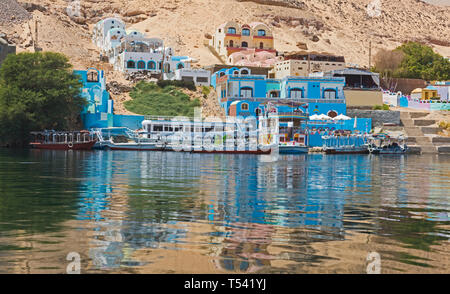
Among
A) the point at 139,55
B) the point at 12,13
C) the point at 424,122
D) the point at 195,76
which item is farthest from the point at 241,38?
the point at 12,13

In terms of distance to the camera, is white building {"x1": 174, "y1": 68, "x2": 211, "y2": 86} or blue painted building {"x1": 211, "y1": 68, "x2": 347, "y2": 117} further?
white building {"x1": 174, "y1": 68, "x2": 211, "y2": 86}

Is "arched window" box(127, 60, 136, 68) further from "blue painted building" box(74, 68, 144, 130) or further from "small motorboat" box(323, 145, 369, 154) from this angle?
"small motorboat" box(323, 145, 369, 154)

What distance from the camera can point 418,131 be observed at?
66438mm

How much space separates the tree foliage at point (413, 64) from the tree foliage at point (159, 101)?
34.4 m

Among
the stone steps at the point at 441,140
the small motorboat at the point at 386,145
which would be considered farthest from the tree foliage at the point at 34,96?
the stone steps at the point at 441,140

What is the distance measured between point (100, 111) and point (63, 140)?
7558 mm

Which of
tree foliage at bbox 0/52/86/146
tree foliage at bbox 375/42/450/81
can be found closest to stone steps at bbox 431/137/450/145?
tree foliage at bbox 375/42/450/81

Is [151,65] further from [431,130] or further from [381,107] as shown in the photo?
[431,130]

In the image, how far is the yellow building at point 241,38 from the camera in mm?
91188

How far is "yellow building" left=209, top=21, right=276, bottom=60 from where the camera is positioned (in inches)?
3590

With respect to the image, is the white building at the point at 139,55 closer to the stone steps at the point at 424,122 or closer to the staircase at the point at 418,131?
the staircase at the point at 418,131

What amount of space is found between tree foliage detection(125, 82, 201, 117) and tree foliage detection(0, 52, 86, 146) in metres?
9.08

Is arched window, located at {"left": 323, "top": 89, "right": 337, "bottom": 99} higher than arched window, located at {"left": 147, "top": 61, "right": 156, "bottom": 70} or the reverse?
the reverse

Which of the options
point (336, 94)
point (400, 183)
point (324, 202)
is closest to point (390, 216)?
point (324, 202)
